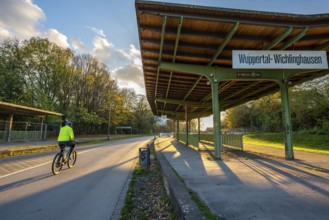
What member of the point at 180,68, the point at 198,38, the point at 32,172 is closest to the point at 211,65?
the point at 180,68

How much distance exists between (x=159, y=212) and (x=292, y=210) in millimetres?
2268

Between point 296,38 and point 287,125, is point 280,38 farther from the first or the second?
point 287,125

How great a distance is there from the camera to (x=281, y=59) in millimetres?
7551

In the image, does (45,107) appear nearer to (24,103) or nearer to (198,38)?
(24,103)

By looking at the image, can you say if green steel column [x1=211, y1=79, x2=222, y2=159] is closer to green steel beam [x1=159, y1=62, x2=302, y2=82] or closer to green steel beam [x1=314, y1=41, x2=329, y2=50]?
green steel beam [x1=159, y1=62, x2=302, y2=82]

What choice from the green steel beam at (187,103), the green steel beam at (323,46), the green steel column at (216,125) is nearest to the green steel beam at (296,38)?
the green steel beam at (323,46)

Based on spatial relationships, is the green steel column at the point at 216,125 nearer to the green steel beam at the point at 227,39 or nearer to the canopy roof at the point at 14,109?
the green steel beam at the point at 227,39

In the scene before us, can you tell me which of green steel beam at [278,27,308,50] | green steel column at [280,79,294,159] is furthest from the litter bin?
green steel beam at [278,27,308,50]

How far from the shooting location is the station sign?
754 cm

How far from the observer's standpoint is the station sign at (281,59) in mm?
7539

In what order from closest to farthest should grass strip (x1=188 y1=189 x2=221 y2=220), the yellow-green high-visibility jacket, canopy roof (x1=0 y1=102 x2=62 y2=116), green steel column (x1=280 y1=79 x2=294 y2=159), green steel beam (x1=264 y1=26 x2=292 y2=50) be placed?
grass strip (x1=188 y1=189 x2=221 y2=220) → green steel beam (x1=264 y1=26 x2=292 y2=50) → the yellow-green high-visibility jacket → green steel column (x1=280 y1=79 x2=294 y2=159) → canopy roof (x1=0 y1=102 x2=62 y2=116)

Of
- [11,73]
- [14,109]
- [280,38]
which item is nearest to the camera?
[280,38]

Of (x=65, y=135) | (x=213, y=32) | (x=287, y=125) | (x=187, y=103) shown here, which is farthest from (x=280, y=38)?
(x=187, y=103)

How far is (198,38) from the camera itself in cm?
825
